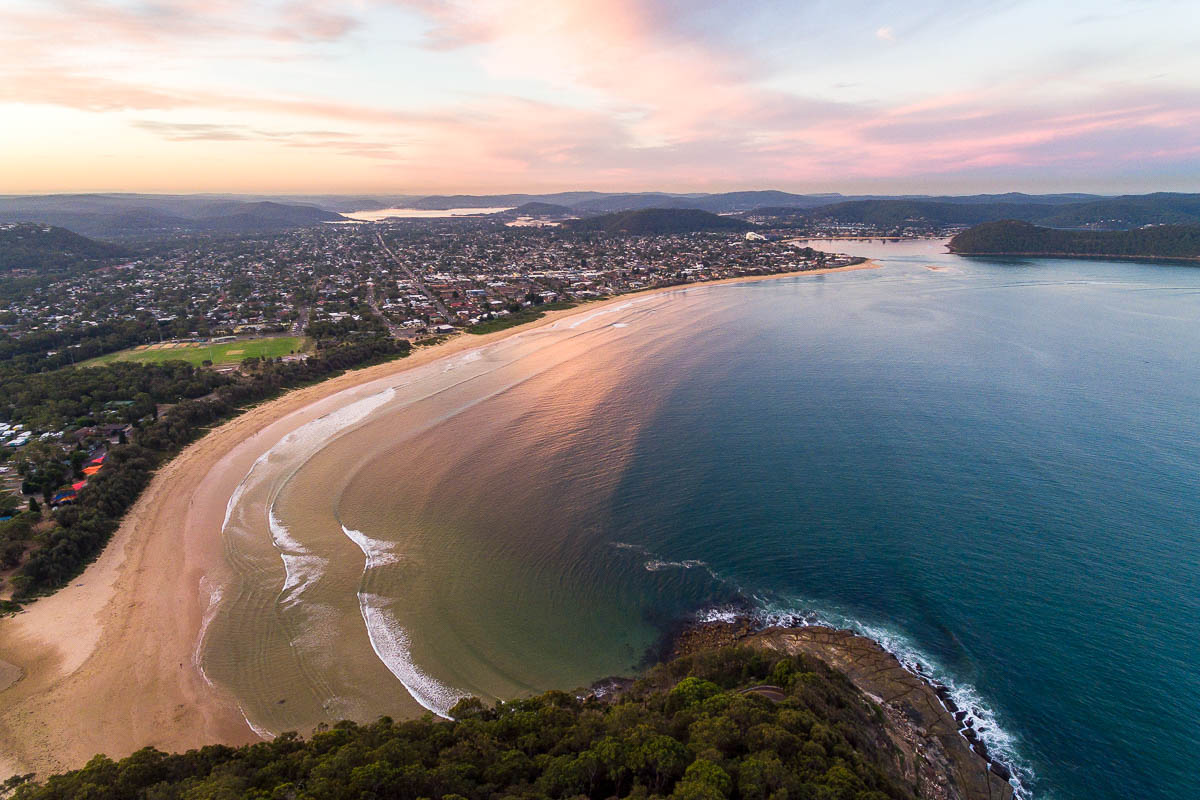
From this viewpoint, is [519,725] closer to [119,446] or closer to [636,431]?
[636,431]

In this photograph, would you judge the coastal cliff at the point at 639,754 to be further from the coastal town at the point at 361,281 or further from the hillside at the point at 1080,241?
the hillside at the point at 1080,241

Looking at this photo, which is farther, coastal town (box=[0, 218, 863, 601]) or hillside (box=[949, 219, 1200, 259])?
hillside (box=[949, 219, 1200, 259])

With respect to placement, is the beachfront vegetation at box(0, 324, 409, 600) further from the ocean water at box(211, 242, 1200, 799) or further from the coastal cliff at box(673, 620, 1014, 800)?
the coastal cliff at box(673, 620, 1014, 800)

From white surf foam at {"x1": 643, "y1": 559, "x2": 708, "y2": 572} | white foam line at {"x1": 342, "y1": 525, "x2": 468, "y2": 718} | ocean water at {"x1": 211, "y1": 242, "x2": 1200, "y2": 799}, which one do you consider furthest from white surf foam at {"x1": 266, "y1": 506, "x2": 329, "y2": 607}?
white surf foam at {"x1": 643, "y1": 559, "x2": 708, "y2": 572}

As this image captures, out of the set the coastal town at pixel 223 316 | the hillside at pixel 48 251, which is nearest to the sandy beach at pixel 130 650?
the coastal town at pixel 223 316

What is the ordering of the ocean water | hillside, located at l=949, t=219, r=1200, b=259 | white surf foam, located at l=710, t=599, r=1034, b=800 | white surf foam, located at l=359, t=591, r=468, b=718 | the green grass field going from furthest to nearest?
1. hillside, located at l=949, t=219, r=1200, b=259
2. the green grass field
3. the ocean water
4. white surf foam, located at l=359, t=591, r=468, b=718
5. white surf foam, located at l=710, t=599, r=1034, b=800
